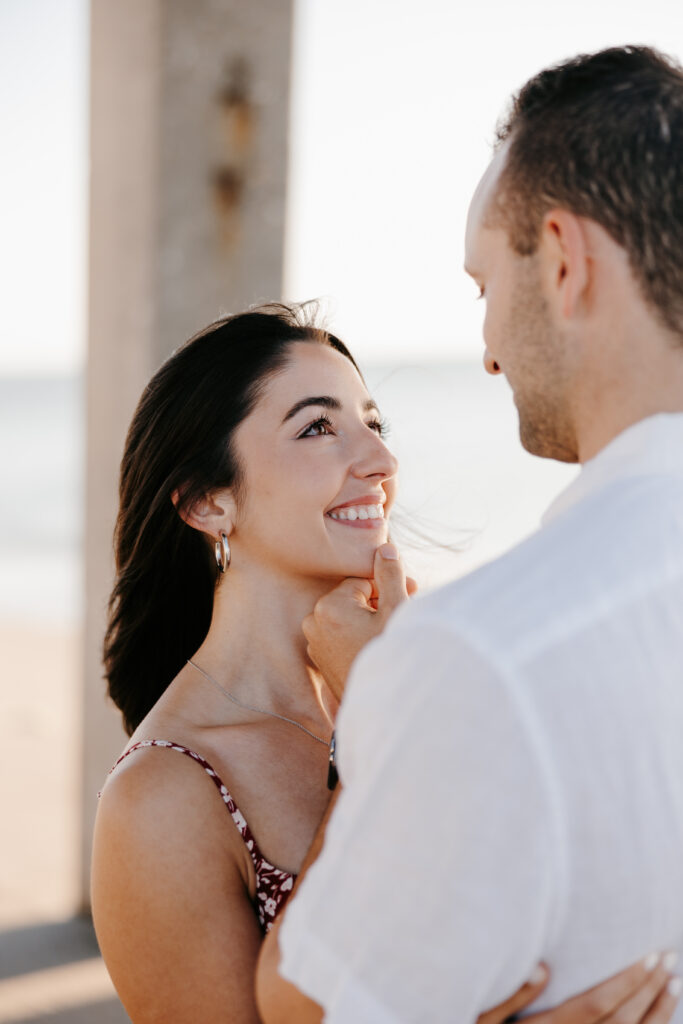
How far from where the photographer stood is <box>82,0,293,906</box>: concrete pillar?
11.6ft

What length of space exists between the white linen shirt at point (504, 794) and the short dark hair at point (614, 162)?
1.11 ft

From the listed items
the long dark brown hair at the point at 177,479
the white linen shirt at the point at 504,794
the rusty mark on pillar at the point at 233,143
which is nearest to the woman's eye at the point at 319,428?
the long dark brown hair at the point at 177,479

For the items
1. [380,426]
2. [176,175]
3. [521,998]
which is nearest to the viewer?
[521,998]

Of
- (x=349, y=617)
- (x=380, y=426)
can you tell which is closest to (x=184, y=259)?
(x=380, y=426)

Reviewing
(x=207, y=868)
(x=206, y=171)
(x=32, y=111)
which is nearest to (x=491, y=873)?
(x=207, y=868)

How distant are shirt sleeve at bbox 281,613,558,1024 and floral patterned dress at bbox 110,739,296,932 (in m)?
0.71

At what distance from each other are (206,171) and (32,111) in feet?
89.8

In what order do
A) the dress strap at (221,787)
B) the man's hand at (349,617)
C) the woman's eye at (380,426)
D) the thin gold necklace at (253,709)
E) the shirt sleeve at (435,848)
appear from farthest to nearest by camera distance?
1. the woman's eye at (380,426)
2. the thin gold necklace at (253,709)
3. the man's hand at (349,617)
4. the dress strap at (221,787)
5. the shirt sleeve at (435,848)

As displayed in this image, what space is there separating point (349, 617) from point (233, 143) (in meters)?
2.26

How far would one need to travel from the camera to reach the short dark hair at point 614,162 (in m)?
1.15

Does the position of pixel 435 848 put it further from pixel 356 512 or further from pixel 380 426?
pixel 380 426

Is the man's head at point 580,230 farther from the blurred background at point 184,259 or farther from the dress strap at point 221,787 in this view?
the dress strap at point 221,787

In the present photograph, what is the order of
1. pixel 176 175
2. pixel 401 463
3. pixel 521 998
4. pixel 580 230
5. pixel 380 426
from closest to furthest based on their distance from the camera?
pixel 521 998
pixel 580 230
pixel 380 426
pixel 176 175
pixel 401 463

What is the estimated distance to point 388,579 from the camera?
2.00 metres
